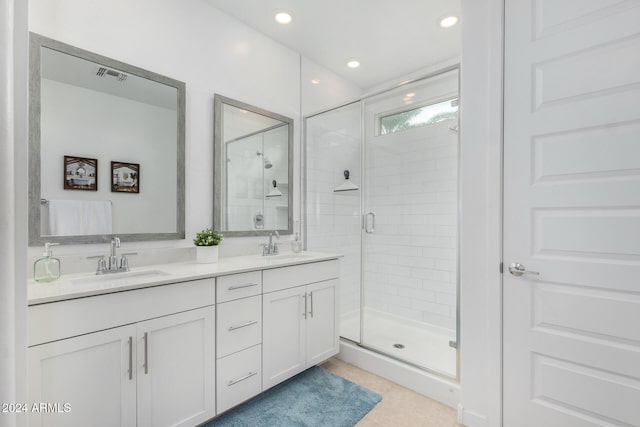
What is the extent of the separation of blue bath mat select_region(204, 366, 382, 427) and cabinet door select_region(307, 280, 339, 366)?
18 cm

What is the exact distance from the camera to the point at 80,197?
1.67m

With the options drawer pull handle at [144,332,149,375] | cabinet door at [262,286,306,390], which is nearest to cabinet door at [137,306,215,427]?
drawer pull handle at [144,332,149,375]

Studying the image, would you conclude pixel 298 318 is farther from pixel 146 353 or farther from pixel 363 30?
pixel 363 30

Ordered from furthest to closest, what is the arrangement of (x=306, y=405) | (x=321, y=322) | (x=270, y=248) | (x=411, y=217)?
(x=411, y=217)
(x=270, y=248)
(x=321, y=322)
(x=306, y=405)

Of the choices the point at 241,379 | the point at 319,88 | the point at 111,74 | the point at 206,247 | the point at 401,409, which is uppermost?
the point at 319,88

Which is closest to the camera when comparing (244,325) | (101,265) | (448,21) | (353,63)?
(101,265)

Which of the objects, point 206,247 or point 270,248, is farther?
point 270,248

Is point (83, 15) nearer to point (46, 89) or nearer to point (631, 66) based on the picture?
point (46, 89)

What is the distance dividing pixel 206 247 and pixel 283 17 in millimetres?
1851

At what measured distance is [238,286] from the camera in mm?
1751

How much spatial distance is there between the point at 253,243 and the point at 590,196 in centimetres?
212

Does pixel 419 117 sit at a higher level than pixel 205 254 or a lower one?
higher

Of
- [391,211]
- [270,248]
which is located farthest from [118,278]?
[391,211]

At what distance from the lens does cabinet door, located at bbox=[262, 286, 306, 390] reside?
6.20 ft
